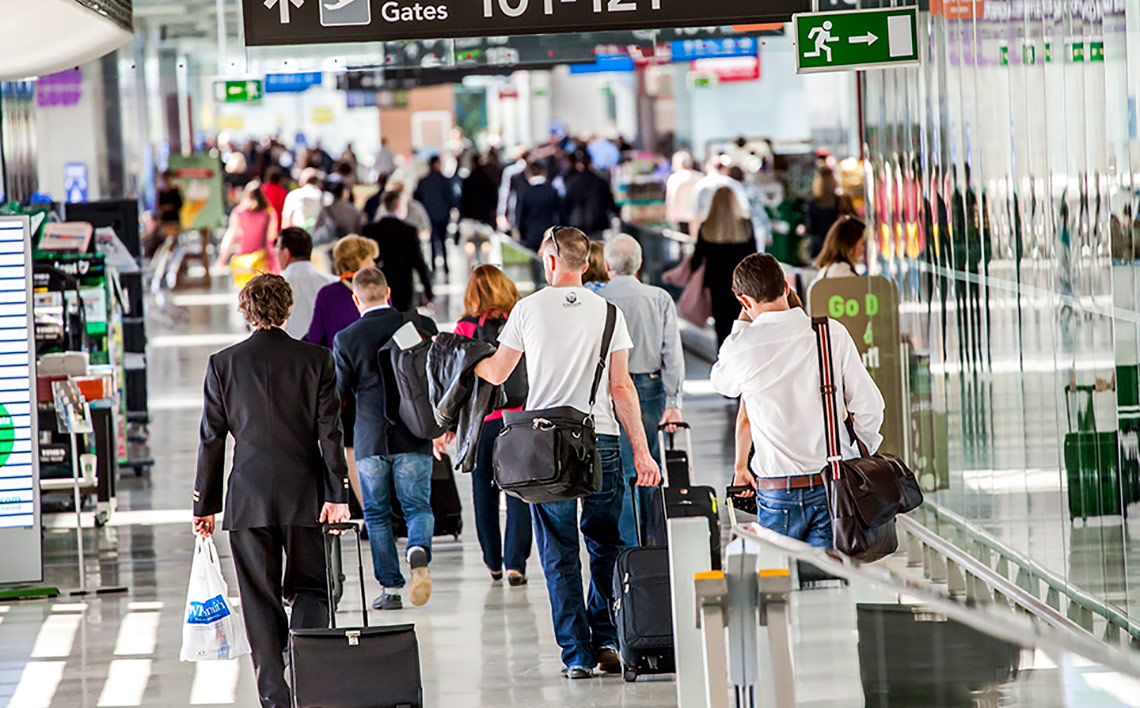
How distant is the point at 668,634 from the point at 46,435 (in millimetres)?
5330

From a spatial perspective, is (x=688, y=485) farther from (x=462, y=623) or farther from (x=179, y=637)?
(x=179, y=637)

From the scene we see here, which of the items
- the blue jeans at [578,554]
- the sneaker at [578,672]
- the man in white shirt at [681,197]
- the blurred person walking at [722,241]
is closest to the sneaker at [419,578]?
the blue jeans at [578,554]

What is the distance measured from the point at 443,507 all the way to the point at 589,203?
40.4 feet

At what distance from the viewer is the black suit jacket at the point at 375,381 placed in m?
7.58

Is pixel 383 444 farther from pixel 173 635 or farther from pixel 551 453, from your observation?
pixel 551 453

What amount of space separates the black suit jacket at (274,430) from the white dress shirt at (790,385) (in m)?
1.35

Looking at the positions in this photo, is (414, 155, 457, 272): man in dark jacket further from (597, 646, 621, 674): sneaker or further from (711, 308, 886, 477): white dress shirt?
(711, 308, 886, 477): white dress shirt

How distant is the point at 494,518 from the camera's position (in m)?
8.12

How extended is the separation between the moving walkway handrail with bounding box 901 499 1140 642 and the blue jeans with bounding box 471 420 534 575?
1838 millimetres

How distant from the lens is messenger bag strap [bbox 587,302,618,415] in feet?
19.9

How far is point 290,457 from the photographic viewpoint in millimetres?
5770

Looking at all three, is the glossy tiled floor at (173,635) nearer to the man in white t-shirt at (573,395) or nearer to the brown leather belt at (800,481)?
the man in white t-shirt at (573,395)

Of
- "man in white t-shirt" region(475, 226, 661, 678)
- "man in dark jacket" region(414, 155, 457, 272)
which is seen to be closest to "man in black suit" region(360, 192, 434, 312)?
"man in white t-shirt" region(475, 226, 661, 678)


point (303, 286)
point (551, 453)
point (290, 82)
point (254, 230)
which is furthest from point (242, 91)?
point (551, 453)
